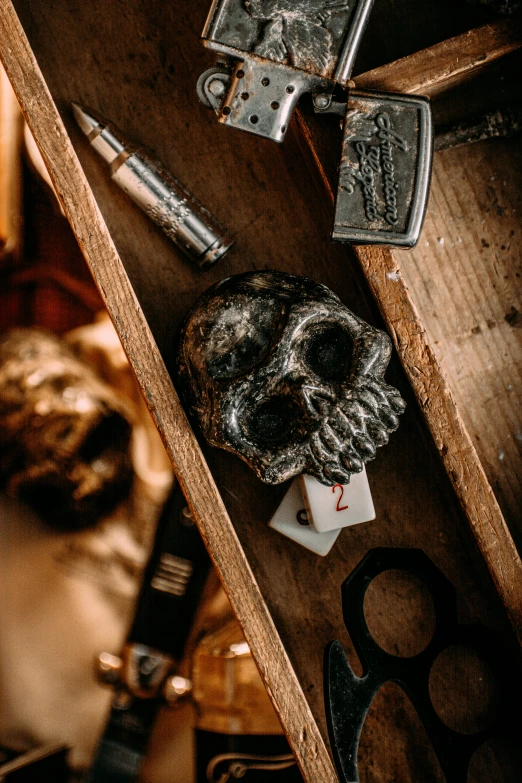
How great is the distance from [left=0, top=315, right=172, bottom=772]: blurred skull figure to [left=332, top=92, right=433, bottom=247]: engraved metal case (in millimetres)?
544

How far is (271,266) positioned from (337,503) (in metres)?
0.30

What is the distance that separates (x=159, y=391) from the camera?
2.16 feet

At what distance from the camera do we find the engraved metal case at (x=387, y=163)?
630mm

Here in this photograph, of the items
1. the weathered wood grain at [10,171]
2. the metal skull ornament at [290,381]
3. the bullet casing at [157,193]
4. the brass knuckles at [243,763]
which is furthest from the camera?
the weathered wood grain at [10,171]

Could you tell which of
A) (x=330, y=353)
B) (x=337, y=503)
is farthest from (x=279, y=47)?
(x=337, y=503)

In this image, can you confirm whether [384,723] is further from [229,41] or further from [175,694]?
[229,41]

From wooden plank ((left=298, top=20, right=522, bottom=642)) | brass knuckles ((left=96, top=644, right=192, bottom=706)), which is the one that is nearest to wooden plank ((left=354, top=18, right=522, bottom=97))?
wooden plank ((left=298, top=20, right=522, bottom=642))

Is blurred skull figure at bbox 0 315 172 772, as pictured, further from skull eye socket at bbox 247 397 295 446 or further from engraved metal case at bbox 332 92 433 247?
engraved metal case at bbox 332 92 433 247

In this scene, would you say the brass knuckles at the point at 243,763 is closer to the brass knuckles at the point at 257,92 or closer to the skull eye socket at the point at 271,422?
the skull eye socket at the point at 271,422

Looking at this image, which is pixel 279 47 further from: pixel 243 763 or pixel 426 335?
pixel 243 763

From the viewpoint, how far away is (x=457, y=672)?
74 cm

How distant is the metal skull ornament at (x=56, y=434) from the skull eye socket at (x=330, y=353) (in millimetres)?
470

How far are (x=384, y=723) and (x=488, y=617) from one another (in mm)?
181

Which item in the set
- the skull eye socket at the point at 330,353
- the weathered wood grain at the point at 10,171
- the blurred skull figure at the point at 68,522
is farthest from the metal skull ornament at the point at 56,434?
the skull eye socket at the point at 330,353
